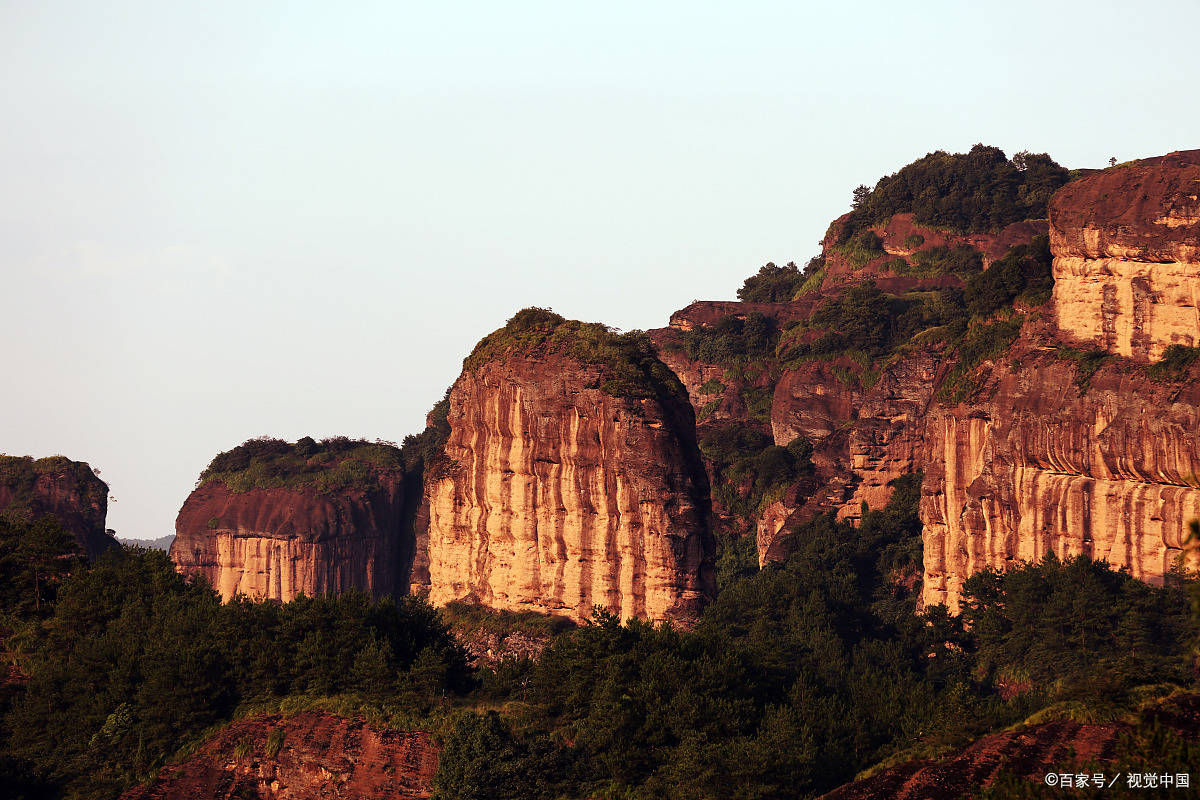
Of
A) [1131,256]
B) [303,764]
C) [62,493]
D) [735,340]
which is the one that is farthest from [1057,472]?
[62,493]

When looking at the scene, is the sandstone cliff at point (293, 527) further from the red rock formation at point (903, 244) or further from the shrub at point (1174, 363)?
the shrub at point (1174, 363)

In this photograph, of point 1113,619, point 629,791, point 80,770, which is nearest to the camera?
point 629,791

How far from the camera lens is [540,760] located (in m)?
51.2

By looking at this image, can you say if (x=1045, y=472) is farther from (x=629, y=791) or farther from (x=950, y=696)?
(x=629, y=791)

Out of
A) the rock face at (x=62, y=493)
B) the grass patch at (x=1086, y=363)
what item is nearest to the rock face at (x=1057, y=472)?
the grass patch at (x=1086, y=363)

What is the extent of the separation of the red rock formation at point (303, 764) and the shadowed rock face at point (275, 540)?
63520mm

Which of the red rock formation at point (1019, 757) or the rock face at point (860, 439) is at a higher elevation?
the rock face at point (860, 439)

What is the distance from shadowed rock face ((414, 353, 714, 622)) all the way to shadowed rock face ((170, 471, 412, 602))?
3259cm

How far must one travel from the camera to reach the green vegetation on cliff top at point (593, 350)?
81.8 metres

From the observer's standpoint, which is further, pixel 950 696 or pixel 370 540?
pixel 370 540

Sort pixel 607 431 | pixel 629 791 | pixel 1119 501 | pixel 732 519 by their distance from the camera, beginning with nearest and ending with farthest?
pixel 629 791, pixel 1119 501, pixel 607 431, pixel 732 519

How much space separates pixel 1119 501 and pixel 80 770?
44238 millimetres

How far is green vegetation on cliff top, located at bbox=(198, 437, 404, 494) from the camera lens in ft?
410

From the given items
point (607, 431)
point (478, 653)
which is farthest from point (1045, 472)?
point (478, 653)
